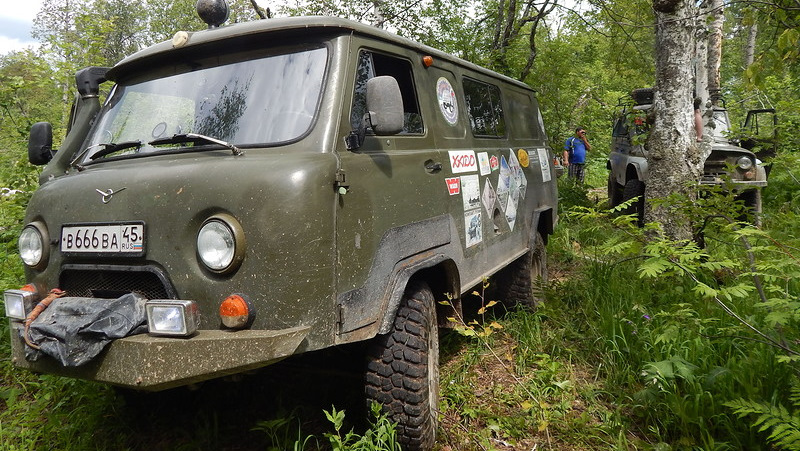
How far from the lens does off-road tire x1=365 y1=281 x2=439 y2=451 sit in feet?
8.59

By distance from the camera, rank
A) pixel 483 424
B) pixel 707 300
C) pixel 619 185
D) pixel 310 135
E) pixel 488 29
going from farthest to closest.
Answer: pixel 488 29 → pixel 619 185 → pixel 707 300 → pixel 483 424 → pixel 310 135

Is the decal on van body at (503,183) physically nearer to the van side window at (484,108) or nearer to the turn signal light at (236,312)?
the van side window at (484,108)

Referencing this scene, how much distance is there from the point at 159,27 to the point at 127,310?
103ft

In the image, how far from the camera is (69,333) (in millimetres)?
2047

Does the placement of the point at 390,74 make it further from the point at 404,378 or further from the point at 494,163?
the point at 404,378

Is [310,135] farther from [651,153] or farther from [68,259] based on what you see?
[651,153]

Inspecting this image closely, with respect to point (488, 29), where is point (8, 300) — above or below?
below

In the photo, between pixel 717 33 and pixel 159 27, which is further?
pixel 159 27

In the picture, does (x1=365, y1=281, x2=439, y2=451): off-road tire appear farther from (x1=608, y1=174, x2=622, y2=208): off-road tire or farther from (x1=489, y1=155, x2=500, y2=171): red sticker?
(x1=608, y1=174, x2=622, y2=208): off-road tire

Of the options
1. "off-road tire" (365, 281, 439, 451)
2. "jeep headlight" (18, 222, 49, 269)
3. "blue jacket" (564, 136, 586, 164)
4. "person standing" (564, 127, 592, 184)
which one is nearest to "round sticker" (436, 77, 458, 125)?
"off-road tire" (365, 281, 439, 451)

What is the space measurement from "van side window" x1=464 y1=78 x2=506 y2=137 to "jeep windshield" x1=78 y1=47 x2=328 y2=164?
1.73 m

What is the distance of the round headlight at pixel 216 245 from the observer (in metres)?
2.14

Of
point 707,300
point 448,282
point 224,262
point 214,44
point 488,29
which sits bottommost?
point 707,300

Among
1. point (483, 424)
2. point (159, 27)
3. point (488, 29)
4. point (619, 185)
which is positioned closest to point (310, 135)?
point (483, 424)
